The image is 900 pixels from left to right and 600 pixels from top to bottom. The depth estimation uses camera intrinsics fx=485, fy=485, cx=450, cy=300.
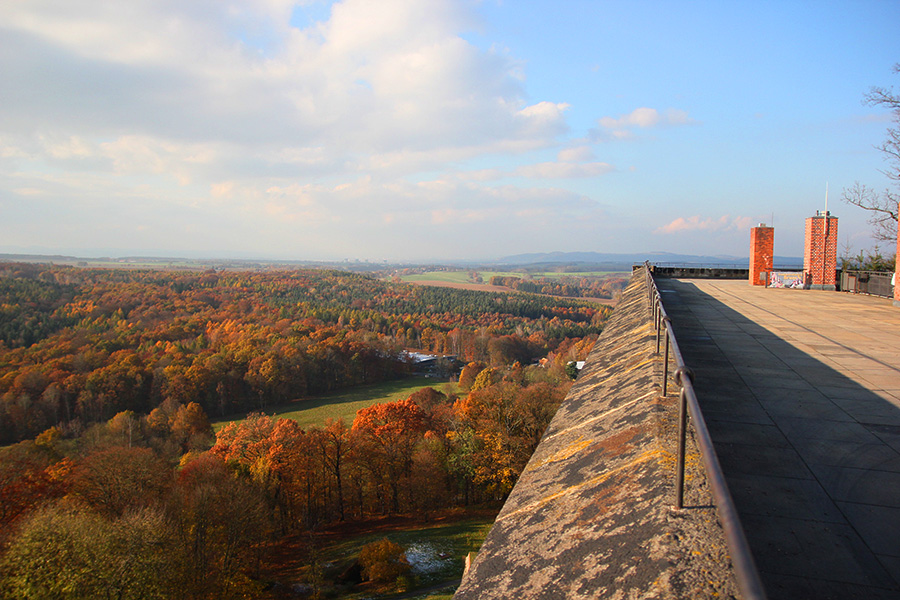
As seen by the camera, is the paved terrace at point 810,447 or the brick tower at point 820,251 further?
the brick tower at point 820,251

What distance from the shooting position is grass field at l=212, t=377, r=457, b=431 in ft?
213

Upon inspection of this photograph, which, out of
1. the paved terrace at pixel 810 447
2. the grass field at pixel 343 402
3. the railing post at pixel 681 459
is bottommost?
the grass field at pixel 343 402

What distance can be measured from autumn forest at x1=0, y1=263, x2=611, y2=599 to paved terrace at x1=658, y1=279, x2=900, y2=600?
22718mm

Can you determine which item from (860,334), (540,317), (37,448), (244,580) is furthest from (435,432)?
(540,317)

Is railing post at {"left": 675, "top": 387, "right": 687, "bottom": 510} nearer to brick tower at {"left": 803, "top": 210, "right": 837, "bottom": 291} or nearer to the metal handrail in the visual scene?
the metal handrail

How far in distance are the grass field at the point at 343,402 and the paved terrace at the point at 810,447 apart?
57186mm

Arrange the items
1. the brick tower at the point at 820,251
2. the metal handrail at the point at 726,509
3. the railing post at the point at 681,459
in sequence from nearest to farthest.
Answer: the metal handrail at the point at 726,509 < the railing post at the point at 681,459 < the brick tower at the point at 820,251

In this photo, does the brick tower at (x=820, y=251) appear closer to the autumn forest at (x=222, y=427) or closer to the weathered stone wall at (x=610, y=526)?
the weathered stone wall at (x=610, y=526)

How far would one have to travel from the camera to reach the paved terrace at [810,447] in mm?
2209

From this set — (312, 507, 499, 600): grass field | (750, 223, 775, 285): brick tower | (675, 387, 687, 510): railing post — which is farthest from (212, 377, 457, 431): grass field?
(675, 387, 687, 510): railing post

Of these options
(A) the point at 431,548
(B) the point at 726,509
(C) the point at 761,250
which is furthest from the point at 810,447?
(A) the point at 431,548

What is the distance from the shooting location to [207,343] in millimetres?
92438

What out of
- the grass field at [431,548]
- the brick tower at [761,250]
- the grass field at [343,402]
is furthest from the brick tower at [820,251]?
the grass field at [343,402]

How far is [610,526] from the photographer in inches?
78.6
